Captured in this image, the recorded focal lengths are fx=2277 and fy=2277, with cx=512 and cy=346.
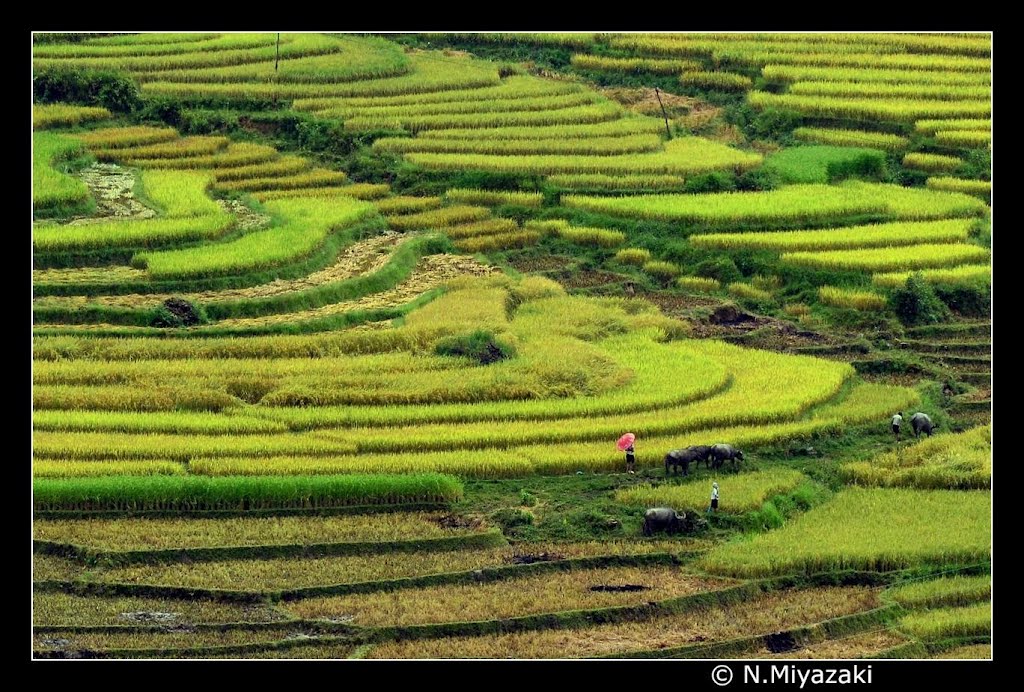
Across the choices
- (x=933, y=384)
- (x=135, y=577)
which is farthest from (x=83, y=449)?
(x=933, y=384)

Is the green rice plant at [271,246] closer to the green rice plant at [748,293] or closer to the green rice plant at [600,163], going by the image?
the green rice plant at [600,163]

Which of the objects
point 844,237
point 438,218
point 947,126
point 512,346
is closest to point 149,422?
point 512,346

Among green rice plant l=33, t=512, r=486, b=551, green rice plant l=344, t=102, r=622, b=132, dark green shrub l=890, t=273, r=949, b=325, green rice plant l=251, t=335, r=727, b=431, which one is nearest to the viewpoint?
green rice plant l=33, t=512, r=486, b=551

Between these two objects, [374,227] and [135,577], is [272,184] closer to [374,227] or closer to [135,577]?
[374,227]

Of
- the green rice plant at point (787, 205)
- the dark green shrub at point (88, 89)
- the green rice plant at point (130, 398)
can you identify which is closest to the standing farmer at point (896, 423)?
the green rice plant at point (130, 398)

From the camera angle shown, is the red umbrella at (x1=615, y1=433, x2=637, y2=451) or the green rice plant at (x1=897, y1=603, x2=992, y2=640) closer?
the green rice plant at (x1=897, y1=603, x2=992, y2=640)

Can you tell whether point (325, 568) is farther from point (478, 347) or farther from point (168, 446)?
point (478, 347)

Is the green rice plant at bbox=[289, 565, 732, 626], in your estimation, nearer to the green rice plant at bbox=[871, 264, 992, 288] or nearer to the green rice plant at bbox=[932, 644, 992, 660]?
the green rice plant at bbox=[932, 644, 992, 660]

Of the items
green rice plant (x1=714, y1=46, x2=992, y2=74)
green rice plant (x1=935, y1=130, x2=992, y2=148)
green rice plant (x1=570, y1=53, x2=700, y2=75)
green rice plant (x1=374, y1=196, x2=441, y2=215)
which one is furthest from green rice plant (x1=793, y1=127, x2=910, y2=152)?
green rice plant (x1=374, y1=196, x2=441, y2=215)
